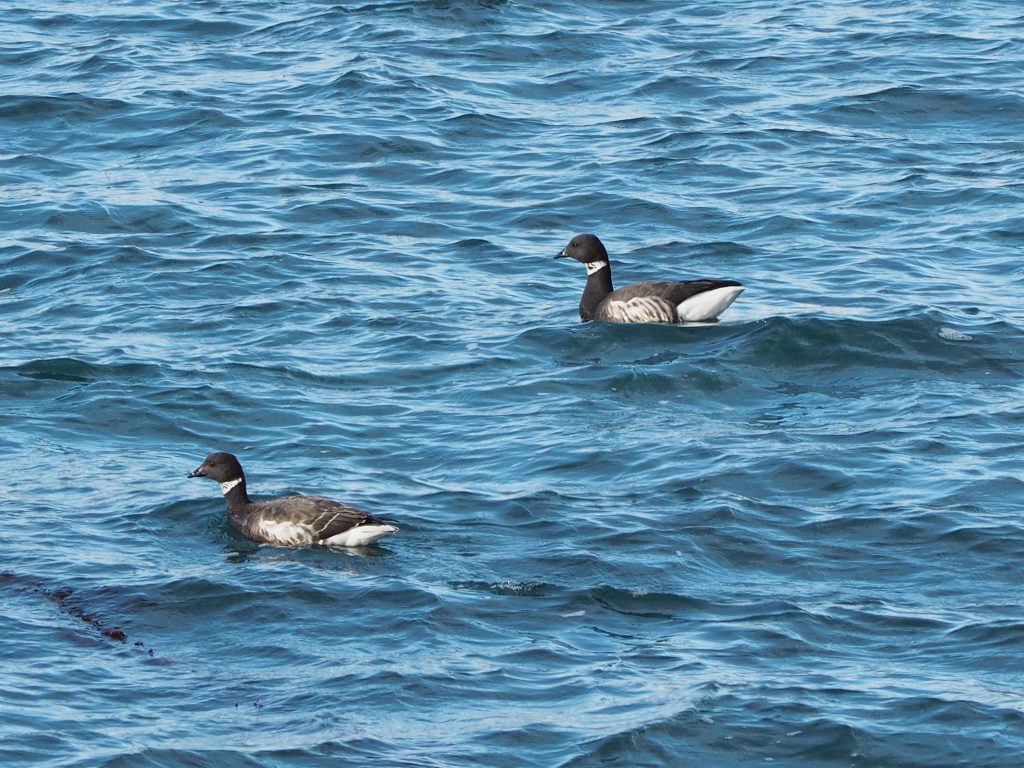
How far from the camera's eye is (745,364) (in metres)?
16.3

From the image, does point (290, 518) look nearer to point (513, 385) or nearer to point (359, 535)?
point (359, 535)

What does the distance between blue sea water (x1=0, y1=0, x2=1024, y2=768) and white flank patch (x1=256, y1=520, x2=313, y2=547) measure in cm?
9

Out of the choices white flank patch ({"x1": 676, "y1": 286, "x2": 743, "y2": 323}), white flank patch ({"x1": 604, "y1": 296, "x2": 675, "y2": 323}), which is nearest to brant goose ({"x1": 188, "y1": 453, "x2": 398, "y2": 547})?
white flank patch ({"x1": 604, "y1": 296, "x2": 675, "y2": 323})

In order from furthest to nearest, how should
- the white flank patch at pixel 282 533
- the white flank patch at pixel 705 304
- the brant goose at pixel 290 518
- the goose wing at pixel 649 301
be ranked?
the goose wing at pixel 649 301
the white flank patch at pixel 705 304
the white flank patch at pixel 282 533
the brant goose at pixel 290 518

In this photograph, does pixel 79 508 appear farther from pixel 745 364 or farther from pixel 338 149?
pixel 338 149

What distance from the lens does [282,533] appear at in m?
12.9

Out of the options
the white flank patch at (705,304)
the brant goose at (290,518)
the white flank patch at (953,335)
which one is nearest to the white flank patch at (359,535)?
the brant goose at (290,518)

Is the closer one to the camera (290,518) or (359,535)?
(359,535)

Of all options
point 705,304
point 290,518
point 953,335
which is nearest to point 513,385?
point 705,304

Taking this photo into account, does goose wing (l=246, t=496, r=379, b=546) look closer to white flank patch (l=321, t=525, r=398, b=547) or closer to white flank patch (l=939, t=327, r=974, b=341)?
white flank patch (l=321, t=525, r=398, b=547)

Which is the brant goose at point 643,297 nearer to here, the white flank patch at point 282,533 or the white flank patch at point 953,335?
the white flank patch at point 953,335

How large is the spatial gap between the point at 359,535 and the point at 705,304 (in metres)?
5.72

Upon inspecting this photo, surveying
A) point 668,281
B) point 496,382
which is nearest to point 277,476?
point 496,382

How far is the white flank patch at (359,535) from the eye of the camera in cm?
1244
